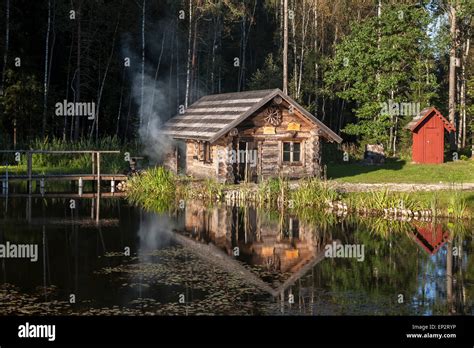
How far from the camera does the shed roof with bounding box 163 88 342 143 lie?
36.6 m

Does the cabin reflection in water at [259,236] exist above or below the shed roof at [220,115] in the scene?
below

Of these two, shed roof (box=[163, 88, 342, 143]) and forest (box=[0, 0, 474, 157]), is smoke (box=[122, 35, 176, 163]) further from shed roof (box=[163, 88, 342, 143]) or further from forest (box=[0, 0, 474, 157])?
shed roof (box=[163, 88, 342, 143])

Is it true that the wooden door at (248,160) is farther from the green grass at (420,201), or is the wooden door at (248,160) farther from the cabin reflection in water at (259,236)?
the green grass at (420,201)

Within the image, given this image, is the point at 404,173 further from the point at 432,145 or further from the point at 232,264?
the point at 232,264

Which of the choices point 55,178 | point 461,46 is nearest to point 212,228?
point 55,178

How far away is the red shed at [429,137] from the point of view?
47.2 m

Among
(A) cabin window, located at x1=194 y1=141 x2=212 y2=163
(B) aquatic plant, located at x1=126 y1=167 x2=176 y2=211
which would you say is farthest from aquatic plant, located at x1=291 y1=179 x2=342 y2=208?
(A) cabin window, located at x1=194 y1=141 x2=212 y2=163

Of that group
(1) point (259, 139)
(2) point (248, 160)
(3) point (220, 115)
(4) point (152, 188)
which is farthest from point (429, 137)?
(4) point (152, 188)

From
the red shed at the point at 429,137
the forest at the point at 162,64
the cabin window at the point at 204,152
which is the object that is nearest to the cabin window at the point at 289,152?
the cabin window at the point at 204,152

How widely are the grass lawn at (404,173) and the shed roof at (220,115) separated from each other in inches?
113

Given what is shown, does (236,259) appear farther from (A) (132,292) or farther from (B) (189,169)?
(B) (189,169)

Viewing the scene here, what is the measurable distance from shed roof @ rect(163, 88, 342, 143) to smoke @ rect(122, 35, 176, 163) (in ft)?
9.57

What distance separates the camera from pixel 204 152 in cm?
3950
